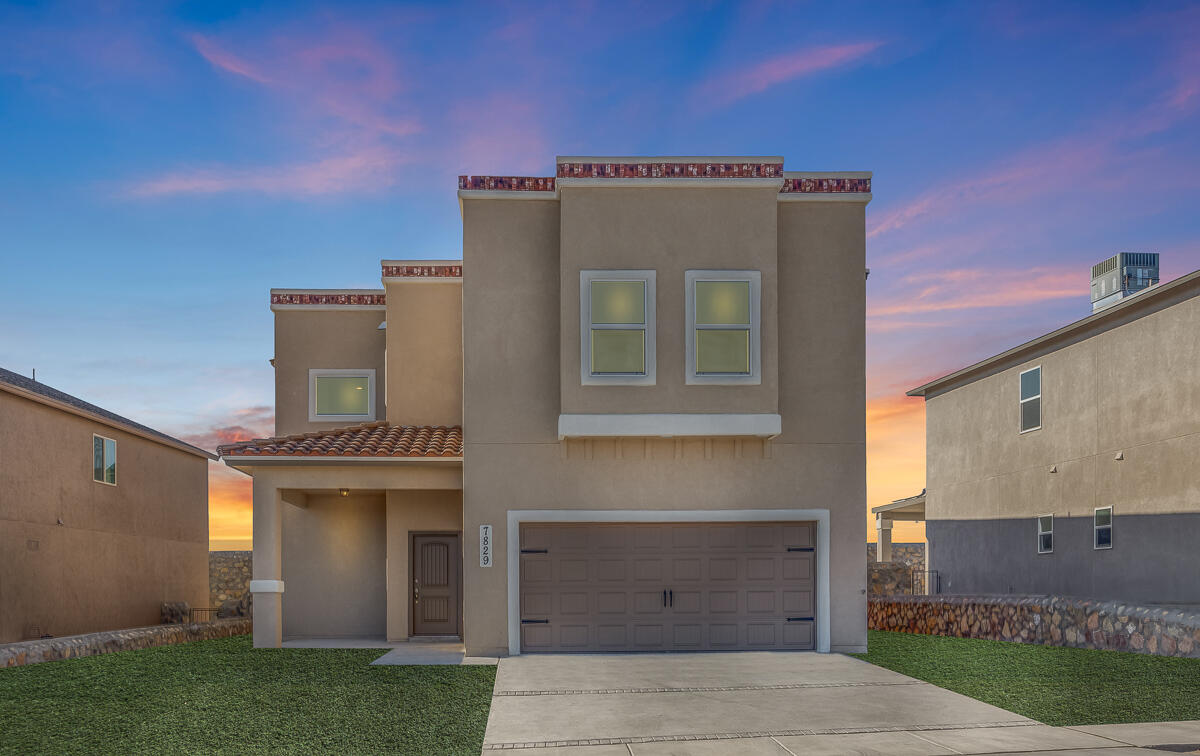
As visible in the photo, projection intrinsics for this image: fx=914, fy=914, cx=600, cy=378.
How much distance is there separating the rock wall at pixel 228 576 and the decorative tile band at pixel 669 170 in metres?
22.9

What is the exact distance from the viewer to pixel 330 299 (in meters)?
20.5

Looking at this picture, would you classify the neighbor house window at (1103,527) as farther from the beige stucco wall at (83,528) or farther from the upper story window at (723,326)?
the beige stucco wall at (83,528)

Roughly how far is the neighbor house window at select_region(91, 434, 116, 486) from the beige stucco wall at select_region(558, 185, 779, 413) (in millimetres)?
13973

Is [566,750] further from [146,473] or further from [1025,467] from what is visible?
[146,473]

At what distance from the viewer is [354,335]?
67.4 ft

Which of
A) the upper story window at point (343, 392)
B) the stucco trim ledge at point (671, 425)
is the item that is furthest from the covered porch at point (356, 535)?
the stucco trim ledge at point (671, 425)

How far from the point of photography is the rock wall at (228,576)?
3138cm

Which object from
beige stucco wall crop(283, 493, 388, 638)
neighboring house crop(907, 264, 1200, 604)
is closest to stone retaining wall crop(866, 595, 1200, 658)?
neighboring house crop(907, 264, 1200, 604)

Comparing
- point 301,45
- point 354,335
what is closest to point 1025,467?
point 354,335

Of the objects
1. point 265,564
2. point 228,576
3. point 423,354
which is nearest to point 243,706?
point 265,564

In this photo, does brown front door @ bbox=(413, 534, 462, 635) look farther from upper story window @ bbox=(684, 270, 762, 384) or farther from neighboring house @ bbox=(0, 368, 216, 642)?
neighboring house @ bbox=(0, 368, 216, 642)

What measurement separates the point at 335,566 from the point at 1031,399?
16099 millimetres

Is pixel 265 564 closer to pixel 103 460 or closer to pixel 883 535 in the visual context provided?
pixel 103 460

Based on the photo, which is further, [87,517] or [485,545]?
[87,517]
